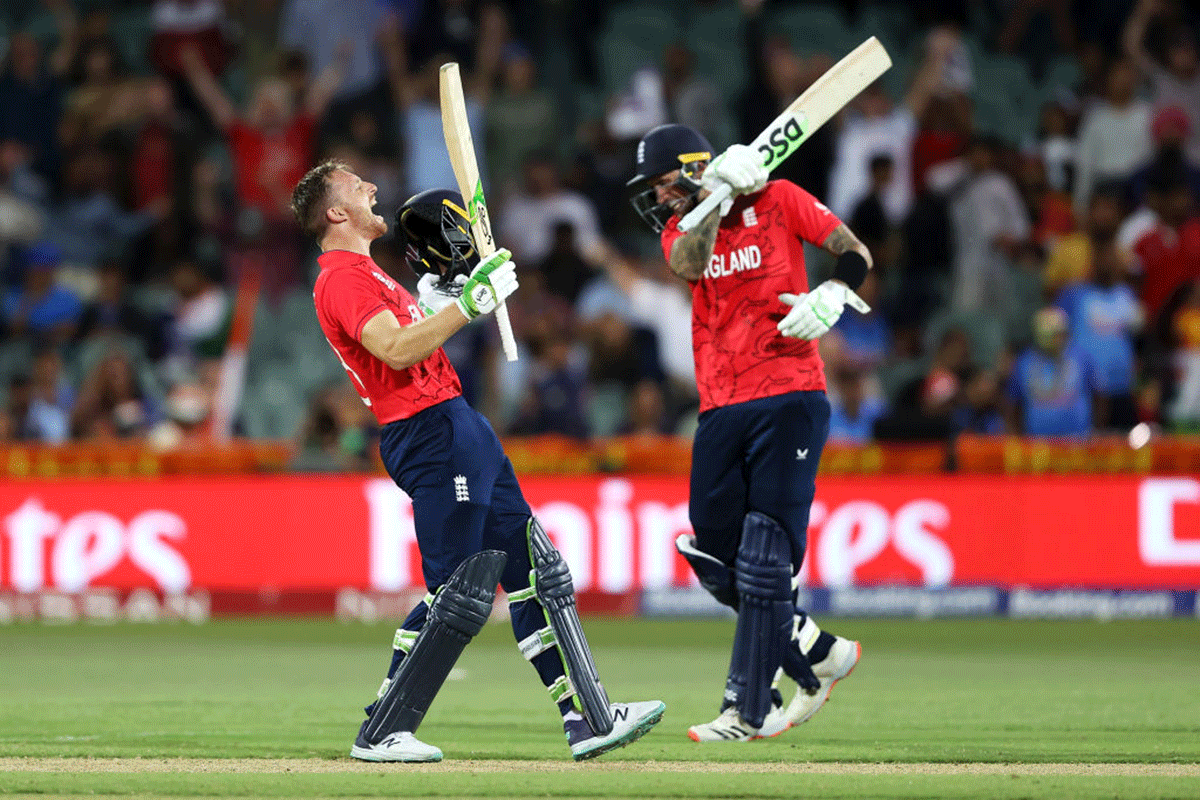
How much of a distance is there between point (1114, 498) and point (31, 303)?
1003 cm

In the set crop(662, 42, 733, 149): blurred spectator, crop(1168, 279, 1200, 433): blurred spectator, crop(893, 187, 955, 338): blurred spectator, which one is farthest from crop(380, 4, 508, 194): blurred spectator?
crop(1168, 279, 1200, 433): blurred spectator

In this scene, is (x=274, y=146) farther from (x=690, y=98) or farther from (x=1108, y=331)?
(x=1108, y=331)

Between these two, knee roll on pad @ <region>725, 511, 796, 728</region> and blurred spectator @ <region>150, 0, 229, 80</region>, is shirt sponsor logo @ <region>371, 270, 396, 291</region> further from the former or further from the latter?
blurred spectator @ <region>150, 0, 229, 80</region>

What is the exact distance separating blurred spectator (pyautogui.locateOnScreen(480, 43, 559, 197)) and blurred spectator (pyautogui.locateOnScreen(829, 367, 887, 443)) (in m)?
4.41

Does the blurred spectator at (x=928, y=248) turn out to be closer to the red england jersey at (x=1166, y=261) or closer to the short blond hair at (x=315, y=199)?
the red england jersey at (x=1166, y=261)

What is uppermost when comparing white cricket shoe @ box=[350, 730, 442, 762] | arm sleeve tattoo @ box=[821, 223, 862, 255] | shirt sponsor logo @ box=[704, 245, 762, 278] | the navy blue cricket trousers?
arm sleeve tattoo @ box=[821, 223, 862, 255]

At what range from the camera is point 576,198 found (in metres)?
16.6

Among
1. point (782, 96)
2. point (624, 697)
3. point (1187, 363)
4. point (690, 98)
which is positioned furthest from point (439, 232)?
point (690, 98)

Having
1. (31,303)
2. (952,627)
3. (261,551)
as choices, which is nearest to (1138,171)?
(952,627)

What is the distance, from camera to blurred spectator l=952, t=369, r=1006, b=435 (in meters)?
13.7

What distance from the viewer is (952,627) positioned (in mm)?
12375

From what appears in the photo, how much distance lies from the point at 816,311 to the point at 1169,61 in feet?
36.8

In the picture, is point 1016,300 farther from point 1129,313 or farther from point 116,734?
point 116,734

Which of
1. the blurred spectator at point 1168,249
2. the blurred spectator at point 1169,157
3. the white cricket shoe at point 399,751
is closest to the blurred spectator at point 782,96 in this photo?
the blurred spectator at point 1169,157
